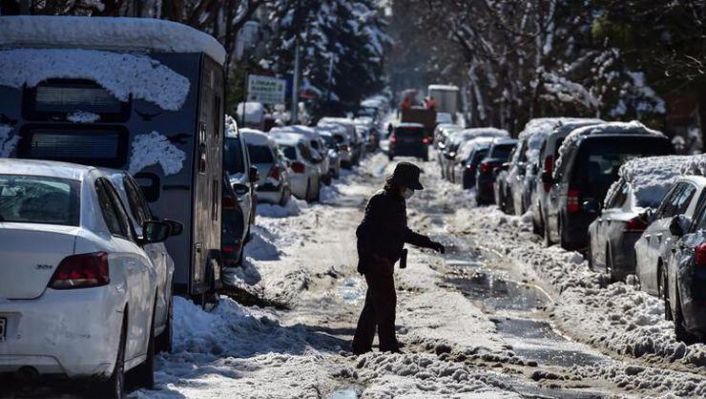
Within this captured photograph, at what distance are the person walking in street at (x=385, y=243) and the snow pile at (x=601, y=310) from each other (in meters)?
2.07

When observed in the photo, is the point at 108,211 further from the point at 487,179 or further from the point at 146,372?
the point at 487,179

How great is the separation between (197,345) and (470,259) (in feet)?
38.8

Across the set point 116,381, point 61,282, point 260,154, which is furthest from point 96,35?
point 260,154

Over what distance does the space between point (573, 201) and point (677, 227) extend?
8.88m

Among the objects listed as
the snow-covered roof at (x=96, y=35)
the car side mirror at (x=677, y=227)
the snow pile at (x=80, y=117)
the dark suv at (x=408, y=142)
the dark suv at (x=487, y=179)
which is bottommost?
the dark suv at (x=408, y=142)

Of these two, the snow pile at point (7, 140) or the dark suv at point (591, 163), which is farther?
the dark suv at point (591, 163)

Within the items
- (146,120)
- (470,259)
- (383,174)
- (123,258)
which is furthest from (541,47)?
(123,258)

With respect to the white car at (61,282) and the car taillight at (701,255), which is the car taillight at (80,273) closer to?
the white car at (61,282)

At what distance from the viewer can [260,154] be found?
31.1m

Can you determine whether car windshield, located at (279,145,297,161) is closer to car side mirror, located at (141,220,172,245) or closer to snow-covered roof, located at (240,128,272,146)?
snow-covered roof, located at (240,128,272,146)

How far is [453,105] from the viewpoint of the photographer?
117 m

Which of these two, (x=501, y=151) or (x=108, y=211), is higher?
(x=108, y=211)

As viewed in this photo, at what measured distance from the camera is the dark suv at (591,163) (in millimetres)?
22547

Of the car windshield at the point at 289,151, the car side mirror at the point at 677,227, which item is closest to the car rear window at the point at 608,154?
the car side mirror at the point at 677,227
